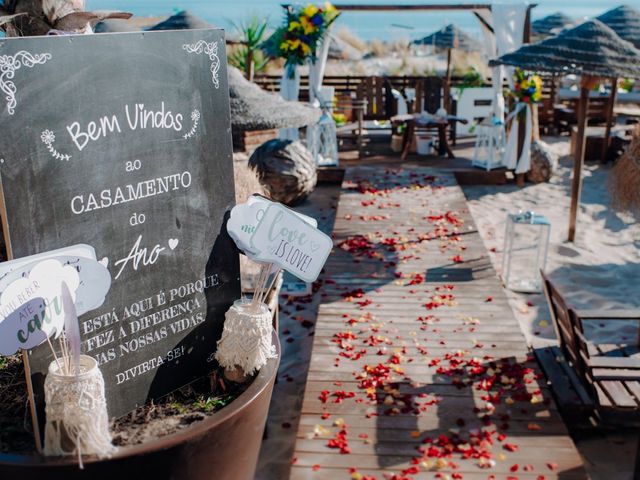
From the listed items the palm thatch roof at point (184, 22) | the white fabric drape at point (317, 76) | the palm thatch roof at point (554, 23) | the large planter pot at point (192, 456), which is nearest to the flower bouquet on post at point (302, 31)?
the white fabric drape at point (317, 76)

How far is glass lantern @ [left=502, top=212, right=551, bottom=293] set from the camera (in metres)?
6.29

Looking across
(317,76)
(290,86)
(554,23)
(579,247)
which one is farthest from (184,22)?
(554,23)

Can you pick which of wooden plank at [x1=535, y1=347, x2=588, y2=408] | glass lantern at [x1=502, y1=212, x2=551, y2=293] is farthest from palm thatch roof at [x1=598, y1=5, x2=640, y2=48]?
wooden plank at [x1=535, y1=347, x2=588, y2=408]

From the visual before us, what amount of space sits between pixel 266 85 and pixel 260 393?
13.4m

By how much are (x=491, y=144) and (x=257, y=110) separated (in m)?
4.56

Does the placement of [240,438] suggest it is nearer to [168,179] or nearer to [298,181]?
[168,179]

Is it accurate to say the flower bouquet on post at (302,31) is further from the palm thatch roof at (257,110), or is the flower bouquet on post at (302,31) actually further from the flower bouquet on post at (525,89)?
the flower bouquet on post at (525,89)

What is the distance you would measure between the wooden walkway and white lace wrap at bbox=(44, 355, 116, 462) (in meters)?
1.63

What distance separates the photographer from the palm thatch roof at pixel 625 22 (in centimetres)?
1285

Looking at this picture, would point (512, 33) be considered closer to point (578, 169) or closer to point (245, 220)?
point (578, 169)

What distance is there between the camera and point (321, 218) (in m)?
8.78

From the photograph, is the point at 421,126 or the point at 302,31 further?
the point at 421,126

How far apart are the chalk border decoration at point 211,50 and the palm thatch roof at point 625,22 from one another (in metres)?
12.4

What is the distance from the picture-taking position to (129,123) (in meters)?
2.12
